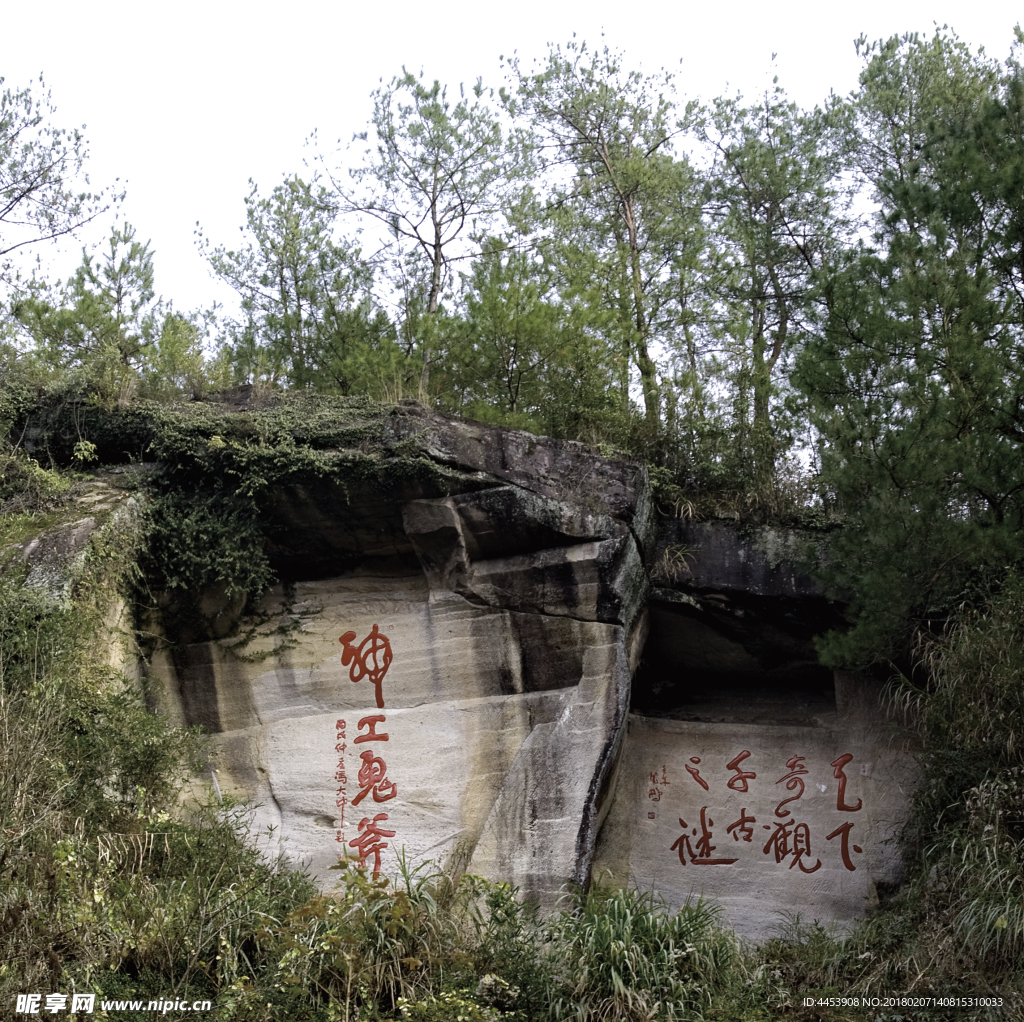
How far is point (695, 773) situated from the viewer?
8.12m

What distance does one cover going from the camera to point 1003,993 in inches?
215

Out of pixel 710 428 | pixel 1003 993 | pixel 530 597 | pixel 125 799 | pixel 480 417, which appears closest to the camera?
pixel 1003 993

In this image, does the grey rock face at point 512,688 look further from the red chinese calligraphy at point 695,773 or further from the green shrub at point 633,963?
the green shrub at point 633,963

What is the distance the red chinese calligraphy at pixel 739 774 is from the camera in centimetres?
803

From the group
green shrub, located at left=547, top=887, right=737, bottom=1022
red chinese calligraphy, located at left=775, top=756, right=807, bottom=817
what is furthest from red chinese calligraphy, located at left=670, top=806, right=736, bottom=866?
green shrub, located at left=547, top=887, right=737, bottom=1022

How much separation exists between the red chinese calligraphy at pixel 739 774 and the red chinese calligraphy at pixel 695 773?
187 mm

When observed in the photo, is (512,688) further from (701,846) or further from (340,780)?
(701,846)

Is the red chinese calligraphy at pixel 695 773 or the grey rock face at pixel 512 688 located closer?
the grey rock face at pixel 512 688

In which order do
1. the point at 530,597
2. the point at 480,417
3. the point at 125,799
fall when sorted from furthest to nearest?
the point at 480,417, the point at 530,597, the point at 125,799

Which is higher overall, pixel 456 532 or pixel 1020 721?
pixel 456 532

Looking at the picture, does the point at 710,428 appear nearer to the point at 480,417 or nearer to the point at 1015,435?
the point at 480,417

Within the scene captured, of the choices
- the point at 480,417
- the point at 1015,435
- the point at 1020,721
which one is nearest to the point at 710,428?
the point at 480,417

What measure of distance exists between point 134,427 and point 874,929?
6.20 m

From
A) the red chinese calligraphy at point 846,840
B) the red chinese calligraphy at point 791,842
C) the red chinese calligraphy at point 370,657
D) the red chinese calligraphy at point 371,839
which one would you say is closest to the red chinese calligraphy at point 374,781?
the red chinese calligraphy at point 371,839
